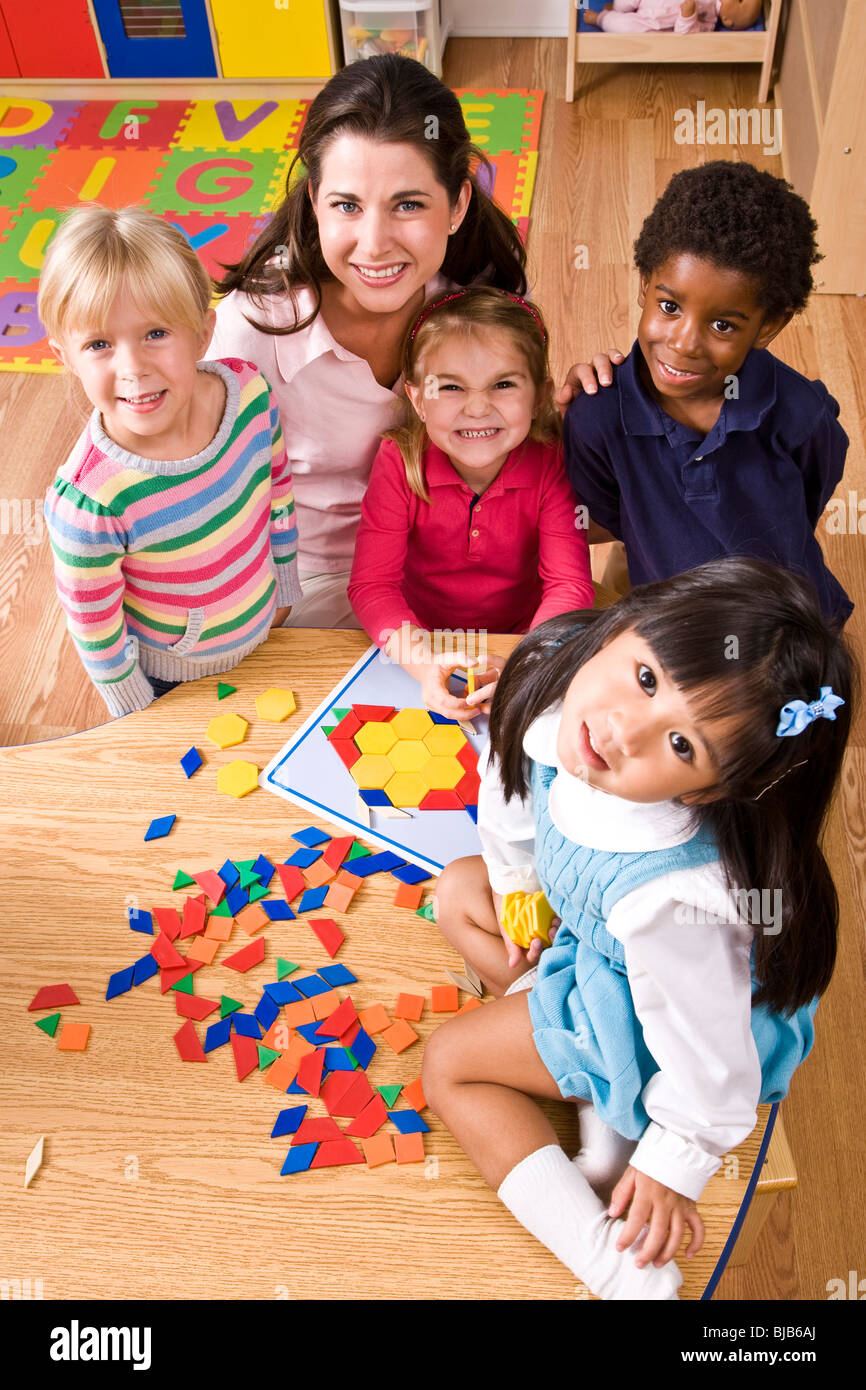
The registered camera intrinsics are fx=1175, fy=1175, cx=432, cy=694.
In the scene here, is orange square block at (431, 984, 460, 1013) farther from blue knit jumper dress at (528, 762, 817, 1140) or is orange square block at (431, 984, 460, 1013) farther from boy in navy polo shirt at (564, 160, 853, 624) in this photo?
boy in navy polo shirt at (564, 160, 853, 624)

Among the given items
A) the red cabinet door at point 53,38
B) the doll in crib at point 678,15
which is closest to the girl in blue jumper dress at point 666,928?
the doll in crib at point 678,15

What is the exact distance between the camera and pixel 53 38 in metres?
3.61

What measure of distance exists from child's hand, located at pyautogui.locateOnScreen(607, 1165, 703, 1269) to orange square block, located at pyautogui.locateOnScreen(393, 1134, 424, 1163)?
6.4 inches

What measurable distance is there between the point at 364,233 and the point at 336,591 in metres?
0.56

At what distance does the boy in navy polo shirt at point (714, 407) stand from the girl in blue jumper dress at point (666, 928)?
21.5 inches

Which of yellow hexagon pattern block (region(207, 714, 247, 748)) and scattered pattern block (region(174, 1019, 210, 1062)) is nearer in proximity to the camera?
scattered pattern block (region(174, 1019, 210, 1062))

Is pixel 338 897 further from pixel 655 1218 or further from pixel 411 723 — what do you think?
pixel 655 1218

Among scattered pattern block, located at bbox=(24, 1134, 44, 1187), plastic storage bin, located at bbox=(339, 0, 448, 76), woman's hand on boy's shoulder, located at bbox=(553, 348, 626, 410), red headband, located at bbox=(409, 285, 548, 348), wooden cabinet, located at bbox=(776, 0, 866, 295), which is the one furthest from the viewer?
plastic storage bin, located at bbox=(339, 0, 448, 76)

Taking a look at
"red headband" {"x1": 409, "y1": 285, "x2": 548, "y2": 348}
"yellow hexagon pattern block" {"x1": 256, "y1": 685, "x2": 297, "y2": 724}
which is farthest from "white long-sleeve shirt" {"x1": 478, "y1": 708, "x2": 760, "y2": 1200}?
"red headband" {"x1": 409, "y1": 285, "x2": 548, "y2": 348}

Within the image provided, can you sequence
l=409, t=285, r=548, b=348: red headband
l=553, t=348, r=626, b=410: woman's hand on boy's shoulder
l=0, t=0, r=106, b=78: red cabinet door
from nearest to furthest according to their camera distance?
l=409, t=285, r=548, b=348: red headband < l=553, t=348, r=626, b=410: woman's hand on boy's shoulder < l=0, t=0, r=106, b=78: red cabinet door

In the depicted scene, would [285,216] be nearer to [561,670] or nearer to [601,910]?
[561,670]

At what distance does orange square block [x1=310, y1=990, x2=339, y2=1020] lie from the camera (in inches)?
42.4

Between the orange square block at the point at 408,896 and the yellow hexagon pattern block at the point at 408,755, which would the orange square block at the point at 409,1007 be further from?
the yellow hexagon pattern block at the point at 408,755

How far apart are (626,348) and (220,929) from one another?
2.20 meters
